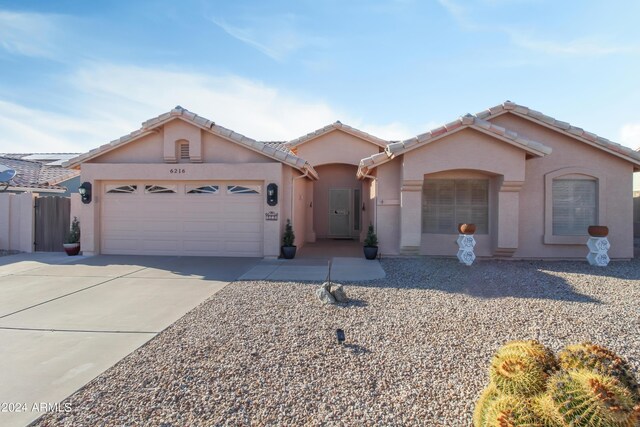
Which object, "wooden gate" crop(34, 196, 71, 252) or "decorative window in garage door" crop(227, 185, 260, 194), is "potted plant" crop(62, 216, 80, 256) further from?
"decorative window in garage door" crop(227, 185, 260, 194)

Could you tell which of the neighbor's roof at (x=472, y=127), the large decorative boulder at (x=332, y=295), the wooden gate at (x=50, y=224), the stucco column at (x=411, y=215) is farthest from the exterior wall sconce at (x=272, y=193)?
the wooden gate at (x=50, y=224)

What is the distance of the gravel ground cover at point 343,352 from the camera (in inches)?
131

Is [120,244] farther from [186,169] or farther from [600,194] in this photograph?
[600,194]

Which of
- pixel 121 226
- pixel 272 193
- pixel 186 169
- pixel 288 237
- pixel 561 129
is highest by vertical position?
pixel 561 129

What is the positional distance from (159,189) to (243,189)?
2987 millimetres

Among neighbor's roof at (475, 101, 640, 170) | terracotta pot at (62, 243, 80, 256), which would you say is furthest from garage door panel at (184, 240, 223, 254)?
neighbor's roof at (475, 101, 640, 170)

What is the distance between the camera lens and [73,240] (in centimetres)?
1258

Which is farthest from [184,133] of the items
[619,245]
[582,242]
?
[619,245]

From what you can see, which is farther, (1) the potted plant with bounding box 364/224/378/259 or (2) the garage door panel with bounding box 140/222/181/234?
(2) the garage door panel with bounding box 140/222/181/234

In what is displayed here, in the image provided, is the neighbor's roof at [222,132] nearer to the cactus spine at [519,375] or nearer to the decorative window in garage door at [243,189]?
the decorative window in garage door at [243,189]

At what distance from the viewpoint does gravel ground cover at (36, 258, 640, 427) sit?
10.9 feet

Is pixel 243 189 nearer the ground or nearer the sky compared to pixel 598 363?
nearer the sky

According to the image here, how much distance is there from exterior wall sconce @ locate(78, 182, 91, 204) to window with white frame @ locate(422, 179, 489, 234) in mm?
11319

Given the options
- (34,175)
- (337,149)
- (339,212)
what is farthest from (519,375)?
(34,175)
